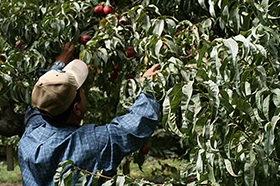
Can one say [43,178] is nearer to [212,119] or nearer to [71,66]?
[71,66]

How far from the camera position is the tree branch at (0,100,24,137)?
7.12ft

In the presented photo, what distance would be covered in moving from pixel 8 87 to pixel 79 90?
67cm

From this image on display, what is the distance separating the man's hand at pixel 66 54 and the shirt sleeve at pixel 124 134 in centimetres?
80

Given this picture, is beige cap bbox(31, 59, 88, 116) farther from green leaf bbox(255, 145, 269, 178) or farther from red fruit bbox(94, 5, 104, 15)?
green leaf bbox(255, 145, 269, 178)

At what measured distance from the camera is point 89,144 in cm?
149

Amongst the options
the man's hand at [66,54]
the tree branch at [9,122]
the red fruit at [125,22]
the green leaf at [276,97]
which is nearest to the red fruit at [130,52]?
the red fruit at [125,22]

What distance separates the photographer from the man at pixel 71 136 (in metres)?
1.48

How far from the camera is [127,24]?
6.98 ft

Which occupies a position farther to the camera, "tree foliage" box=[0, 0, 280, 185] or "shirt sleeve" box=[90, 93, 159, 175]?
"shirt sleeve" box=[90, 93, 159, 175]

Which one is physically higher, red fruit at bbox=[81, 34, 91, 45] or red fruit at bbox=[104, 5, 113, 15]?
red fruit at bbox=[104, 5, 113, 15]

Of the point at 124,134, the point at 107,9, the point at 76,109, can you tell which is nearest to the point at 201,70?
the point at 124,134

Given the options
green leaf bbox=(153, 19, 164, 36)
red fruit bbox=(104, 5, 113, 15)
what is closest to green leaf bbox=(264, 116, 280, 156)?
green leaf bbox=(153, 19, 164, 36)

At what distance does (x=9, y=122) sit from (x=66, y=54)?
2.23 ft

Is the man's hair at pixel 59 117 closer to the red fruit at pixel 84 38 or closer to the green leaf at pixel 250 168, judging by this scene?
the red fruit at pixel 84 38
